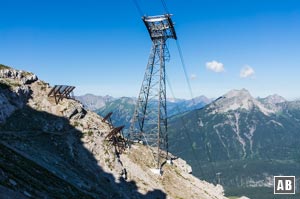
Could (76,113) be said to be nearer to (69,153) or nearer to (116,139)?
(116,139)

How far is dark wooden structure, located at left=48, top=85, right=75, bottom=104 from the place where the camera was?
286 feet

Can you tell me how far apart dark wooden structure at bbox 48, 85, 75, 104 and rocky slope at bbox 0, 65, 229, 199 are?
1529 millimetres

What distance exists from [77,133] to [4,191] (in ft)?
152

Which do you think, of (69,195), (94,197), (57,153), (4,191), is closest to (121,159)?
(57,153)

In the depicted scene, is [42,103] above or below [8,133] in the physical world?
above

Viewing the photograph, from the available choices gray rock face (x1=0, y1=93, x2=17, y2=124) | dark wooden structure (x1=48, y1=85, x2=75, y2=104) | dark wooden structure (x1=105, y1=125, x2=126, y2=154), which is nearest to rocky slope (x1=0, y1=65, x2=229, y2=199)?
gray rock face (x1=0, y1=93, x2=17, y2=124)

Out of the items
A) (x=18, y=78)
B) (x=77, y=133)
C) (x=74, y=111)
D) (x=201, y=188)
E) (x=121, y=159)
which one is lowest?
(x=201, y=188)

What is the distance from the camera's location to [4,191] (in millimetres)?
34062

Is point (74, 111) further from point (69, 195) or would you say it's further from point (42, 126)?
point (69, 195)

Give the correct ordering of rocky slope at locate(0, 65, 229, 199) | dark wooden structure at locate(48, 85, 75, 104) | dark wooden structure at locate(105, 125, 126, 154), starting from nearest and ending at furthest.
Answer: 1. rocky slope at locate(0, 65, 229, 199)
2. dark wooden structure at locate(105, 125, 126, 154)
3. dark wooden structure at locate(48, 85, 75, 104)

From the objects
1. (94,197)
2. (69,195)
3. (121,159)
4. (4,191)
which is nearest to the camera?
(4,191)

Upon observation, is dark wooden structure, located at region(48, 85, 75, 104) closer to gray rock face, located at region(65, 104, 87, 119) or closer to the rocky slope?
the rocky slope

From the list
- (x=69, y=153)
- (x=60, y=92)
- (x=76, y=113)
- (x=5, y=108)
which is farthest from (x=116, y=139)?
(x=5, y=108)

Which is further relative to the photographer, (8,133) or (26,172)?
(8,133)
